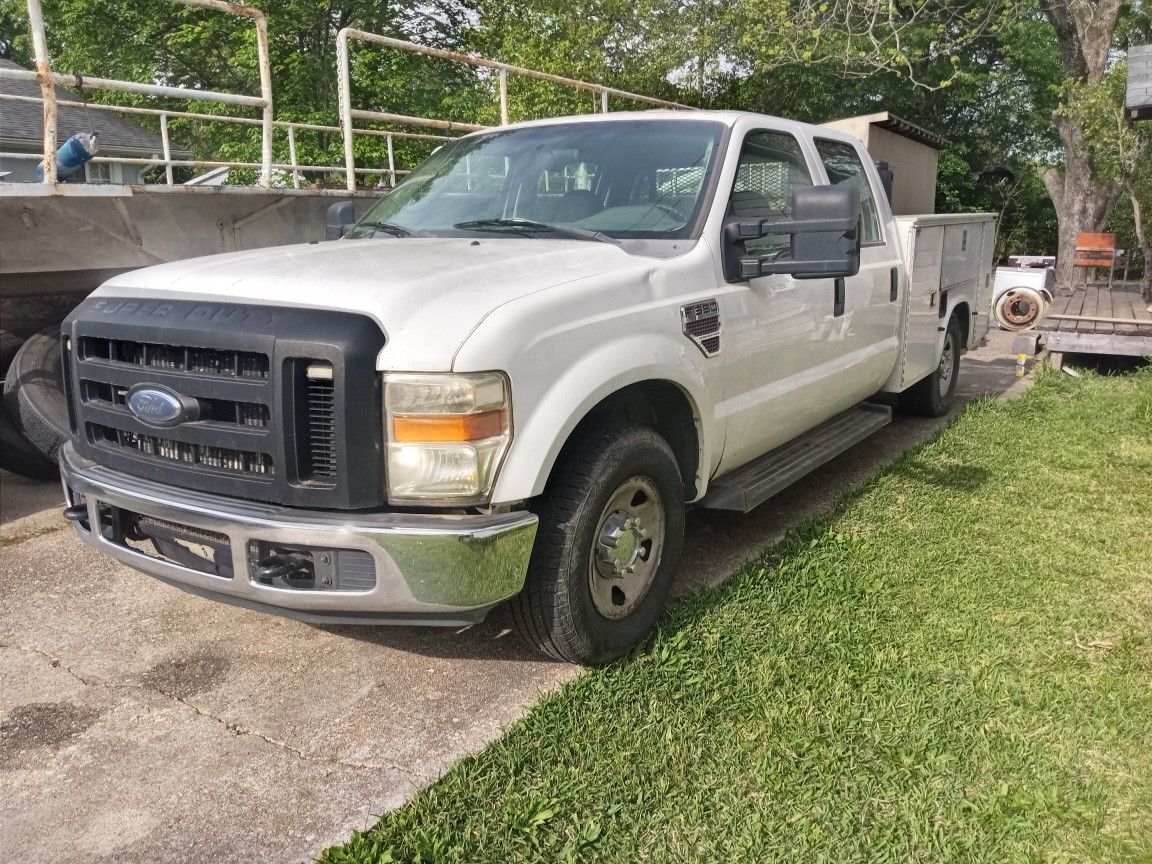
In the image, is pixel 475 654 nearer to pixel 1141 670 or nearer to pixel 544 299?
pixel 544 299

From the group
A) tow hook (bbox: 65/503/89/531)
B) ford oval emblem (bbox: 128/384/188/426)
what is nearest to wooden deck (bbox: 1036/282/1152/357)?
ford oval emblem (bbox: 128/384/188/426)

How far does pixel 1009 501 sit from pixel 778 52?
36.2 feet

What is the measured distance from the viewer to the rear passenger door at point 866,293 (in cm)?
495

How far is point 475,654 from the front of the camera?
3.57 m

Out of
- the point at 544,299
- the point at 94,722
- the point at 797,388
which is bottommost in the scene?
the point at 94,722

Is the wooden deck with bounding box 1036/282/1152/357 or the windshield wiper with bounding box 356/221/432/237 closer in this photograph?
the windshield wiper with bounding box 356/221/432/237

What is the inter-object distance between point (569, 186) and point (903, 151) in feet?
33.4

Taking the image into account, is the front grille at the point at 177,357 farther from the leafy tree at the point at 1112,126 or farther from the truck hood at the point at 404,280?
the leafy tree at the point at 1112,126

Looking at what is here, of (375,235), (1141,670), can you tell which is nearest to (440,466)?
(375,235)

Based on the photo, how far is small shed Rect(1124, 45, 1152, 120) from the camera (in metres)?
9.66

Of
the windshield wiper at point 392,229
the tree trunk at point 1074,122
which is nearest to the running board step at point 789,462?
the windshield wiper at point 392,229

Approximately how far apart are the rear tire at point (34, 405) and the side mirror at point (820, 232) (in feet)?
11.4

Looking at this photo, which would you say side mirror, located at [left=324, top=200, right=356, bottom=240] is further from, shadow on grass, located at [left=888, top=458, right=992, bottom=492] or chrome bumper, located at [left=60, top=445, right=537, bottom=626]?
shadow on grass, located at [left=888, top=458, right=992, bottom=492]

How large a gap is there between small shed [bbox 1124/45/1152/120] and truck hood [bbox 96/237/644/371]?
28.0 feet
